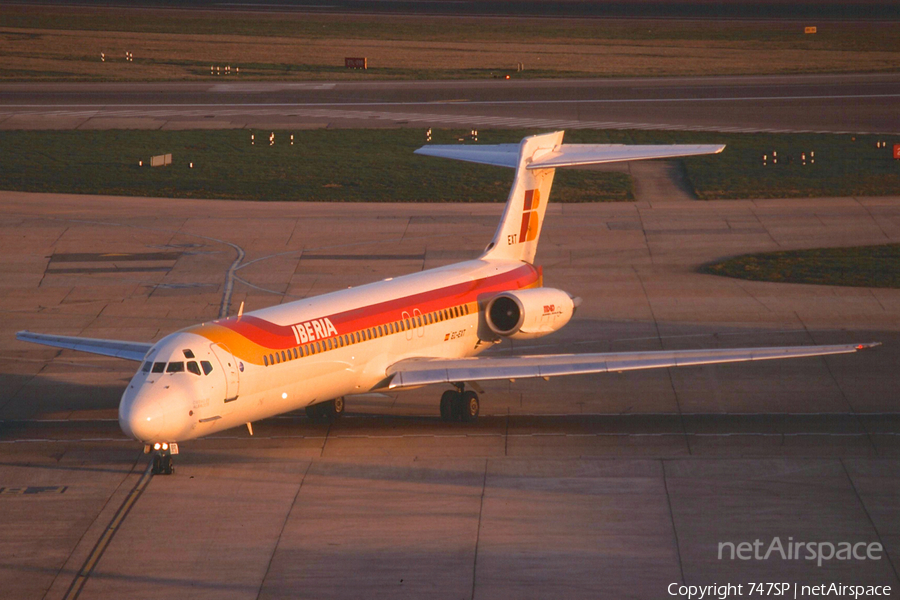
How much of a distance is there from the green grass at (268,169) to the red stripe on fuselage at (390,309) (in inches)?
828

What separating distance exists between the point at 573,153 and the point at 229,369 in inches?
439

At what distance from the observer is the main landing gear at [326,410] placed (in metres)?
25.3

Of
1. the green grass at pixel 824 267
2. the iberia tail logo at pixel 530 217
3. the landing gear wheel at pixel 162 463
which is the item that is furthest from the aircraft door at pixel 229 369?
the green grass at pixel 824 267

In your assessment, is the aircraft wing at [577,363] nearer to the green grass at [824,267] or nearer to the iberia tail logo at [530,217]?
the iberia tail logo at [530,217]

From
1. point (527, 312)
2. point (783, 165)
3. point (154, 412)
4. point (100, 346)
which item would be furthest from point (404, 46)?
point (154, 412)

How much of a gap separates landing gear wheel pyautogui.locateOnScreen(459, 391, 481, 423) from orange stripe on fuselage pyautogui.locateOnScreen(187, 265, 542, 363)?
206 cm

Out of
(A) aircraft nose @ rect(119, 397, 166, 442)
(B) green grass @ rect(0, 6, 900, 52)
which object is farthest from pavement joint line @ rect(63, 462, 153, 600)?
(B) green grass @ rect(0, 6, 900, 52)

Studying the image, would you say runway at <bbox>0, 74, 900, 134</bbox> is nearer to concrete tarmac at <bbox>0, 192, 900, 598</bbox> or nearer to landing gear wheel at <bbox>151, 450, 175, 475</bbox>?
concrete tarmac at <bbox>0, 192, 900, 598</bbox>

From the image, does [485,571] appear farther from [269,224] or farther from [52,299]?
[269,224]

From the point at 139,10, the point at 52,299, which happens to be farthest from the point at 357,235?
the point at 139,10

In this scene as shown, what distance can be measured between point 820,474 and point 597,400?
6.11m

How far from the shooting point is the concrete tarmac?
707 inches

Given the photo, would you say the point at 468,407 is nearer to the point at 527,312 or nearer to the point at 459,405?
the point at 459,405

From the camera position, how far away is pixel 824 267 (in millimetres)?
37594
